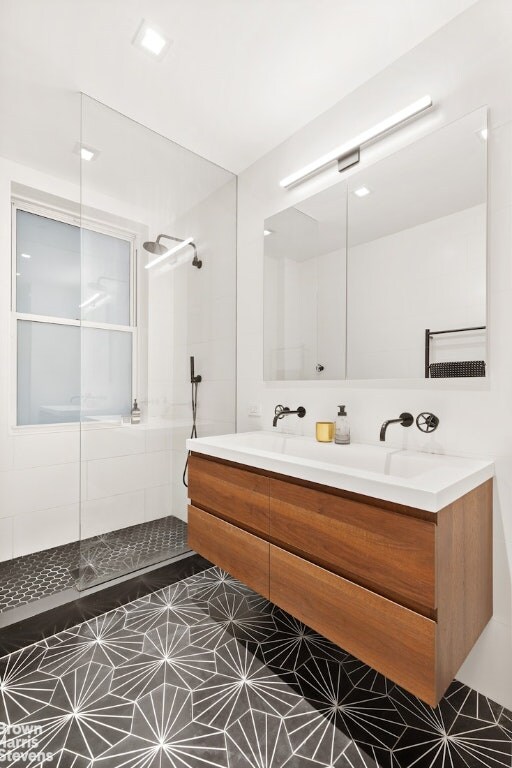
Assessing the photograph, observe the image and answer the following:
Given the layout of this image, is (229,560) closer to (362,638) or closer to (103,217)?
(362,638)

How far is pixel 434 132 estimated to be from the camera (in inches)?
60.5

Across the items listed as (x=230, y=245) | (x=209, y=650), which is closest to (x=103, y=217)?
(x=230, y=245)

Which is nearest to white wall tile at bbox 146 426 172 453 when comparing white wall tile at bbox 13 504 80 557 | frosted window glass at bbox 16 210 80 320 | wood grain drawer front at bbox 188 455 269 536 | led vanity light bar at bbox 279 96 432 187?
wood grain drawer front at bbox 188 455 269 536

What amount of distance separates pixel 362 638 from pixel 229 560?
2.15ft

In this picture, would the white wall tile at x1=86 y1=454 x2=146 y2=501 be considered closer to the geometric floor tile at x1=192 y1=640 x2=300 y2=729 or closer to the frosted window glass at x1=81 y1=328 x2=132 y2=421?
the frosted window glass at x1=81 y1=328 x2=132 y2=421

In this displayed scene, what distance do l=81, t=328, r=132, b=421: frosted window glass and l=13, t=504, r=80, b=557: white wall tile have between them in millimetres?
893

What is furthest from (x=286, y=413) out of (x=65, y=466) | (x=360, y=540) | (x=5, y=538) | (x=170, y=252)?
(x=5, y=538)

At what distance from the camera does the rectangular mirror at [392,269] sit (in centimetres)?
144

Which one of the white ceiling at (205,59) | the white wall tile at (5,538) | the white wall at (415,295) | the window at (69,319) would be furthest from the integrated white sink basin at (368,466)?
the white ceiling at (205,59)

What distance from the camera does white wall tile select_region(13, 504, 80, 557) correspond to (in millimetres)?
2395

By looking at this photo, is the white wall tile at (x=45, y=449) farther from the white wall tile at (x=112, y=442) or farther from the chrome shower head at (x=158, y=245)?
the chrome shower head at (x=158, y=245)

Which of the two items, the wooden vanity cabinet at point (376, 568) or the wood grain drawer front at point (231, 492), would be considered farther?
the wood grain drawer front at point (231, 492)

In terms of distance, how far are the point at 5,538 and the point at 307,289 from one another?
7.67ft

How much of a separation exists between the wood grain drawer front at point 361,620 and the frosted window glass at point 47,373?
1897mm
